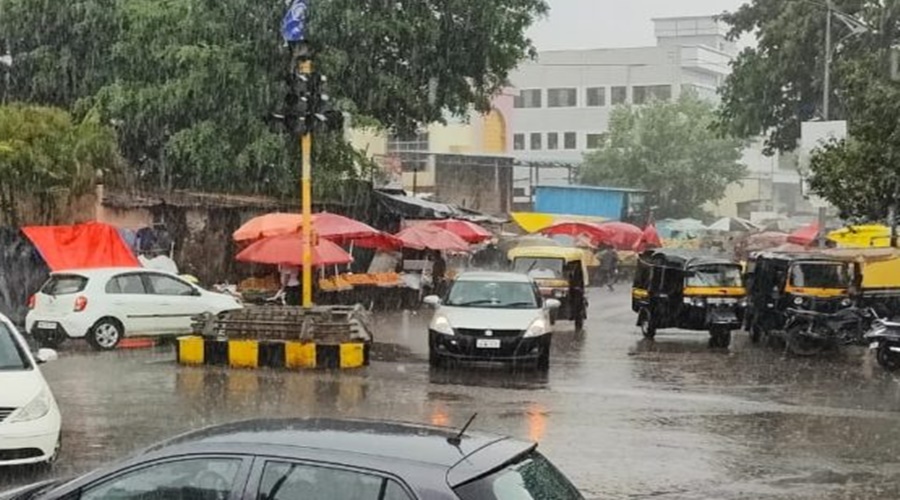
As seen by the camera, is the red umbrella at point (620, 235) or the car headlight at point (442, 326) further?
the red umbrella at point (620, 235)

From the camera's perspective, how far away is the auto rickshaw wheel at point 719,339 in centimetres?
2403

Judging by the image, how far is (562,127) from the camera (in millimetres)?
88312

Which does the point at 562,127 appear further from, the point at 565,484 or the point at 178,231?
the point at 565,484

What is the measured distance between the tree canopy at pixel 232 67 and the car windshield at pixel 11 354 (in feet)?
57.9

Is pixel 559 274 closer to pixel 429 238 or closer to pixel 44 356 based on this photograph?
pixel 429 238

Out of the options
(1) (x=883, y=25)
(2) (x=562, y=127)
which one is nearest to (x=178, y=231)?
(1) (x=883, y=25)

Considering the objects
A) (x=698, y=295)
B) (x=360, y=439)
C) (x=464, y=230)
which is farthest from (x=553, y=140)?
(x=360, y=439)

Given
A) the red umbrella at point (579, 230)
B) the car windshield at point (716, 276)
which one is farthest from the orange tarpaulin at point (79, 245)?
the red umbrella at point (579, 230)

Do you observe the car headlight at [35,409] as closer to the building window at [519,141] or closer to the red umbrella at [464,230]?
the red umbrella at [464,230]

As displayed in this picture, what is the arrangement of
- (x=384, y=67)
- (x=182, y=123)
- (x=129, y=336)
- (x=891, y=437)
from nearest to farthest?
(x=891, y=437), (x=129, y=336), (x=182, y=123), (x=384, y=67)

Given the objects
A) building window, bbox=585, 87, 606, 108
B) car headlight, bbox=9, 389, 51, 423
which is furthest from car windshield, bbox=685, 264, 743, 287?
building window, bbox=585, 87, 606, 108

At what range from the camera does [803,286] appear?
23.4m

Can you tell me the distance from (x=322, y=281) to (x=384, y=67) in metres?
6.21

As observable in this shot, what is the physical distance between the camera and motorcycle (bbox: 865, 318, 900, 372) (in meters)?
20.0
